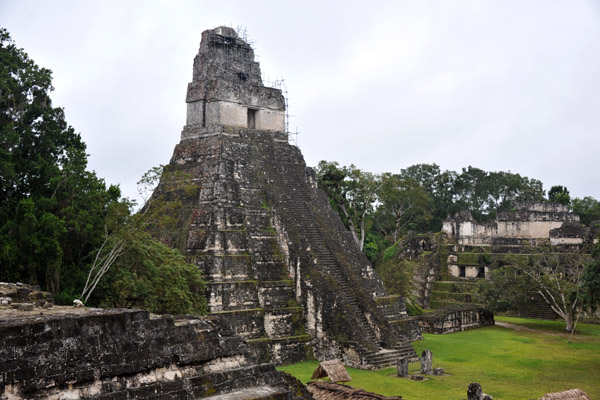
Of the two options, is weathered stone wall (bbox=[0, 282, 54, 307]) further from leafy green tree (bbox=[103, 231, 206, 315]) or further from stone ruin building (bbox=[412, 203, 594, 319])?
stone ruin building (bbox=[412, 203, 594, 319])

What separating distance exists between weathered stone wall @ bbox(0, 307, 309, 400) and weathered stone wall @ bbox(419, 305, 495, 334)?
681 inches

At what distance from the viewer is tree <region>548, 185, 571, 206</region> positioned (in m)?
47.8

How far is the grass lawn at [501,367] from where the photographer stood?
1473 centimetres

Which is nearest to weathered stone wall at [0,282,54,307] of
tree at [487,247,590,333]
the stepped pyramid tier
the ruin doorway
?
the stepped pyramid tier

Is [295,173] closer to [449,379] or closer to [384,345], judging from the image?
[384,345]

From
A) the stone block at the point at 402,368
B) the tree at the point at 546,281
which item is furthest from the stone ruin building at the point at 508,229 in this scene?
the stone block at the point at 402,368

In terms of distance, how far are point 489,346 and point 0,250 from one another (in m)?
17.5

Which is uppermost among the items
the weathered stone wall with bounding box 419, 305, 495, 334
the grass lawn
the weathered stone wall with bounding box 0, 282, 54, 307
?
the weathered stone wall with bounding box 0, 282, 54, 307

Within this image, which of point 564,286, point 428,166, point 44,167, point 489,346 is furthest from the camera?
point 428,166

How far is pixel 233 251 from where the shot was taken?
62.7 feet

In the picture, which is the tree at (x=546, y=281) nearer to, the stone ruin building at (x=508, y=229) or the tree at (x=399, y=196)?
the stone ruin building at (x=508, y=229)

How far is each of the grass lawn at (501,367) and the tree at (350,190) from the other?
1251 cm

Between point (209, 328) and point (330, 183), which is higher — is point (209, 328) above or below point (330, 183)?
below

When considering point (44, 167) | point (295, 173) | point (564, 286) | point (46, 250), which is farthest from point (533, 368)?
point (44, 167)
